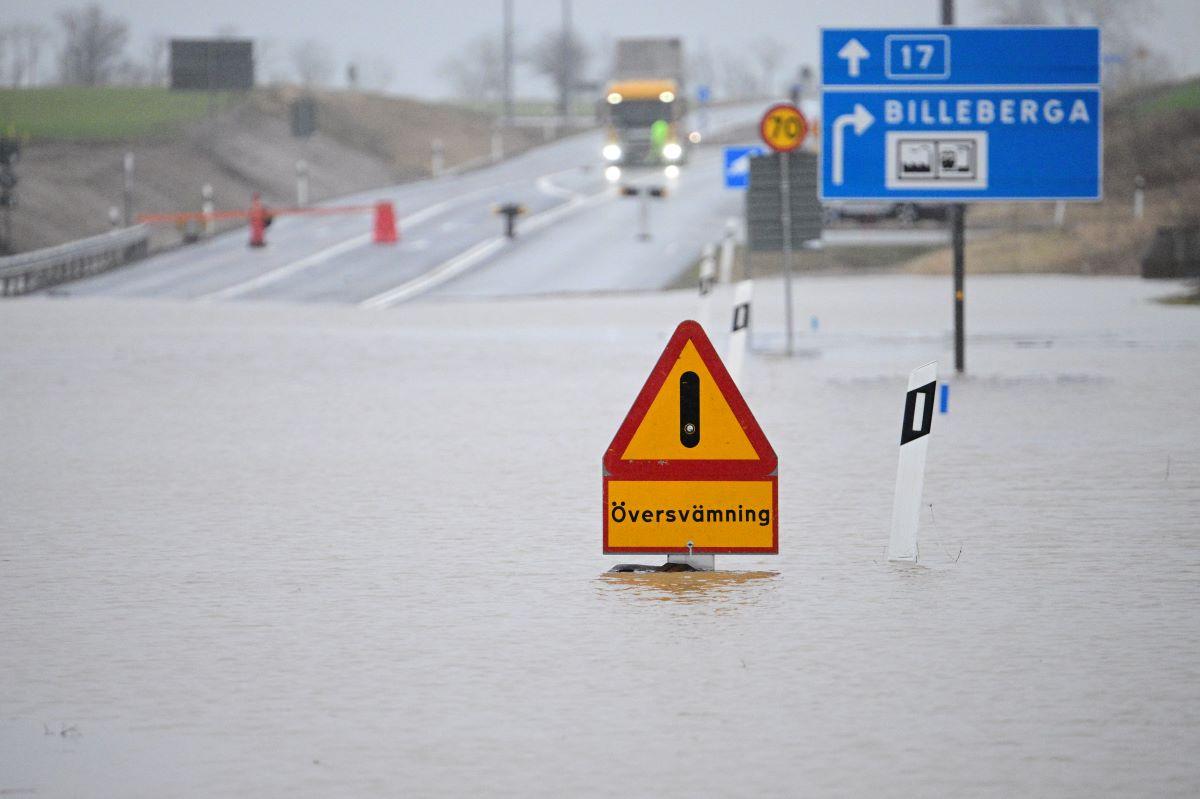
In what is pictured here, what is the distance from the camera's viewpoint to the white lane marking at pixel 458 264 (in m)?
40.9

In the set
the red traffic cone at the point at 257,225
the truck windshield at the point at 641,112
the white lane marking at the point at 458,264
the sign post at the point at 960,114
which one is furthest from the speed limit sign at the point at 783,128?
the truck windshield at the point at 641,112

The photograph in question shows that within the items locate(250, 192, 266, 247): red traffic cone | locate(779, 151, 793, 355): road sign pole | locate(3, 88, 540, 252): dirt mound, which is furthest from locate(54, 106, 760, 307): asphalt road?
locate(779, 151, 793, 355): road sign pole

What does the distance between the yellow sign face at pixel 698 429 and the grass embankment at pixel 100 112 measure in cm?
6595

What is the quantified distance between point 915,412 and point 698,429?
110cm

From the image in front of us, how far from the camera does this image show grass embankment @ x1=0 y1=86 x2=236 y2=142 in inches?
3054

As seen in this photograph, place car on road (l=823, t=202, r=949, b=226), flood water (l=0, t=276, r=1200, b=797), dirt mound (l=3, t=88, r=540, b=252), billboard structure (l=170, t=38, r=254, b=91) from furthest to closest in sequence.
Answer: billboard structure (l=170, t=38, r=254, b=91)
dirt mound (l=3, t=88, r=540, b=252)
car on road (l=823, t=202, r=949, b=226)
flood water (l=0, t=276, r=1200, b=797)

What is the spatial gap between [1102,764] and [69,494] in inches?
342

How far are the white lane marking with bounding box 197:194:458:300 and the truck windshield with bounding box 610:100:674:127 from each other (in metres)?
9.38

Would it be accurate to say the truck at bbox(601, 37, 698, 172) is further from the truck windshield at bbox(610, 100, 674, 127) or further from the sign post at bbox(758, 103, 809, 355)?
the sign post at bbox(758, 103, 809, 355)

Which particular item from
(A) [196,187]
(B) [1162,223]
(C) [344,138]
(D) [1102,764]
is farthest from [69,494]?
(C) [344,138]

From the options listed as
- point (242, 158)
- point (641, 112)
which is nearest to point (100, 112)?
point (242, 158)

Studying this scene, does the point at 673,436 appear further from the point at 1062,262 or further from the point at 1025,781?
the point at 1062,262

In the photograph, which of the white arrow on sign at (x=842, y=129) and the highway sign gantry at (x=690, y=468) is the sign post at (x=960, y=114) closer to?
the white arrow on sign at (x=842, y=129)

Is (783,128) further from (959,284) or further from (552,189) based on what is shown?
(552,189)
